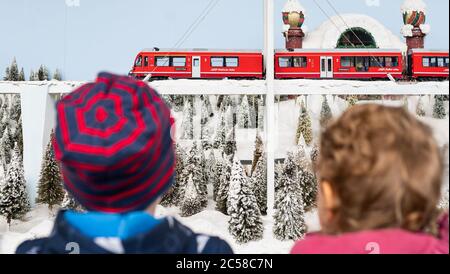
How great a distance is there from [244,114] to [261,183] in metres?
1.10

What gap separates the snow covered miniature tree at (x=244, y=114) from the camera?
7043mm

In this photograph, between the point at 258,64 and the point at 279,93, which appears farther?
the point at 258,64

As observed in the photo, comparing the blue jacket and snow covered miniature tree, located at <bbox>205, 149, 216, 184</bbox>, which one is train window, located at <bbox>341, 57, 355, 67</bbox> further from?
the blue jacket

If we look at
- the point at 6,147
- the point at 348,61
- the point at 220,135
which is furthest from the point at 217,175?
the point at 348,61

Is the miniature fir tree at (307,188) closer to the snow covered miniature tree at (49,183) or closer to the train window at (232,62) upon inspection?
the snow covered miniature tree at (49,183)

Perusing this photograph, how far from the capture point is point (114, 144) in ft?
3.48

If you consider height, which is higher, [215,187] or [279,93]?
[279,93]

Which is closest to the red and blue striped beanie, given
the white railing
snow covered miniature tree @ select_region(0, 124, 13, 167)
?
the white railing

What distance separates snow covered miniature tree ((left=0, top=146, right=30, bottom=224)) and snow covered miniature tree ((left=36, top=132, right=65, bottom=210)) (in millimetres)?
202

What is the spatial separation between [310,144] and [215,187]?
1.42 m

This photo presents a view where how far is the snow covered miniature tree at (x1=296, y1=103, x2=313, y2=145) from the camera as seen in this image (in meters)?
6.65

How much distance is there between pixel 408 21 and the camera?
41.9ft
